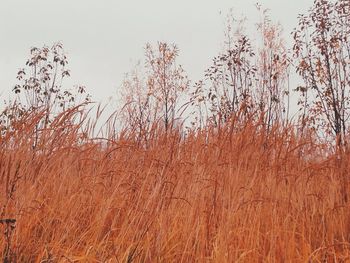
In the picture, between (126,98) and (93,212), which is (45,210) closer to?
(93,212)

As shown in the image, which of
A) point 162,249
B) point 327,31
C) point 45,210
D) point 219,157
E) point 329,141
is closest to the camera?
point 162,249

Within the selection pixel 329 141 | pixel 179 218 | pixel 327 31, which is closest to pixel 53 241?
pixel 179 218

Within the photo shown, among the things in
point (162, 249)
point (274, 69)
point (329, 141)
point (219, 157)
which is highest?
point (274, 69)

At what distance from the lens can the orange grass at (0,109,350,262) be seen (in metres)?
2.92

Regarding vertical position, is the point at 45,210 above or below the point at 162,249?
above

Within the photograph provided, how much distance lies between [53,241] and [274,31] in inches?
509

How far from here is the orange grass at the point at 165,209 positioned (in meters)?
2.92

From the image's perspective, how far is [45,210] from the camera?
334cm

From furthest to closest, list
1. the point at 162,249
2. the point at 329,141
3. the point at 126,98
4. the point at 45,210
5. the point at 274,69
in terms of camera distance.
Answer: the point at 126,98 → the point at 274,69 → the point at 329,141 → the point at 45,210 → the point at 162,249

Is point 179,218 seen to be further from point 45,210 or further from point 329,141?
point 329,141

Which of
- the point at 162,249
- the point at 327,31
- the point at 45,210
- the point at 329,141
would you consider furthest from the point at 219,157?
the point at 327,31

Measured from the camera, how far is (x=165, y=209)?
3391 millimetres

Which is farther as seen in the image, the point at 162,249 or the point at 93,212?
the point at 93,212

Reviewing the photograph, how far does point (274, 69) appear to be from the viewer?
14055mm
